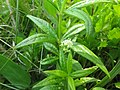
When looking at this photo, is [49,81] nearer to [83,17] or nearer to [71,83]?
[71,83]

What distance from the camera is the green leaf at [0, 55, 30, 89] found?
793 millimetres

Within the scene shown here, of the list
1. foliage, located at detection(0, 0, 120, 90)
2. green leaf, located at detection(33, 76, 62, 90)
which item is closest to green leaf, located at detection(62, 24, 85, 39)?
foliage, located at detection(0, 0, 120, 90)

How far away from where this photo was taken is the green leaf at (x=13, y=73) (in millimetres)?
793

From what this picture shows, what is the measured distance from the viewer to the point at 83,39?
792 millimetres

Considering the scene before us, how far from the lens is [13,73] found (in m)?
0.80

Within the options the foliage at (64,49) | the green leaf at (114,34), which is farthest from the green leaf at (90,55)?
the green leaf at (114,34)

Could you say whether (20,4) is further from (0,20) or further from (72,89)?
(72,89)

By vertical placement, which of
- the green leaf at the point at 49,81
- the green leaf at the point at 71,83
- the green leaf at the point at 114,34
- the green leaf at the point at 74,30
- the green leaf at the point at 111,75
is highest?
the green leaf at the point at 74,30

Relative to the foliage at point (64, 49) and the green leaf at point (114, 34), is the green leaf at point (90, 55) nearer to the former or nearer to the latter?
the foliage at point (64, 49)

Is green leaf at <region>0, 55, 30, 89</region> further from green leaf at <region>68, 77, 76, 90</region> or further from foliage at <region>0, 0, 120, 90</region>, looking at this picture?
green leaf at <region>68, 77, 76, 90</region>

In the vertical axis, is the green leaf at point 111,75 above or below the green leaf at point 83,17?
below

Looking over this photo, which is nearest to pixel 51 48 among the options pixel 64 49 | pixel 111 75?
pixel 64 49

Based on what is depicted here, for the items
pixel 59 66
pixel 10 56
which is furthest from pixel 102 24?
pixel 10 56

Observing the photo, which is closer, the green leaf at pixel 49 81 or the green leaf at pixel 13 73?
the green leaf at pixel 49 81
